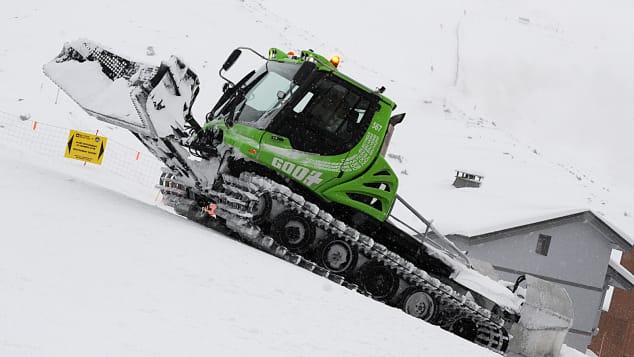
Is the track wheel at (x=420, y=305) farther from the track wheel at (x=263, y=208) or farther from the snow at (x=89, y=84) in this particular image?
the snow at (x=89, y=84)

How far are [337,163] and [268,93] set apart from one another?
1336mm

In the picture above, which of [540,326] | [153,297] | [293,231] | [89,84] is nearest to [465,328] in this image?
[540,326]

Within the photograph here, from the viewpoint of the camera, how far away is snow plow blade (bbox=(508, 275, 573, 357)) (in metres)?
9.16

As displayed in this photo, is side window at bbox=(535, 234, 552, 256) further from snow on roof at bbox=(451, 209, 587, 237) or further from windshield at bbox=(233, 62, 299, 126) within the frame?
windshield at bbox=(233, 62, 299, 126)

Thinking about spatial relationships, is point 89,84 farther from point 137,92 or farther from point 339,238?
point 339,238

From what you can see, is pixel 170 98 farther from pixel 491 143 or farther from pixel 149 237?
pixel 491 143

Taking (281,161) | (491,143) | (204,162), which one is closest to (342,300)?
(281,161)

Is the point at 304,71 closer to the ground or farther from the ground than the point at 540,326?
farther from the ground

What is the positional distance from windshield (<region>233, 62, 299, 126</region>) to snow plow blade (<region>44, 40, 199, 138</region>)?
3.03ft

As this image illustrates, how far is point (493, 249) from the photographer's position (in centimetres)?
2272

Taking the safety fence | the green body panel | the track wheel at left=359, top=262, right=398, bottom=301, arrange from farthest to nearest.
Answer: the safety fence → the track wheel at left=359, top=262, right=398, bottom=301 → the green body panel

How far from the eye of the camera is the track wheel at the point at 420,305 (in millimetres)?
8820

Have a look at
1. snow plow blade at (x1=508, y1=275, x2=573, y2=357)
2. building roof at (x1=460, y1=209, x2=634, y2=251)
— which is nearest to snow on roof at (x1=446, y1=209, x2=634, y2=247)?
building roof at (x1=460, y1=209, x2=634, y2=251)

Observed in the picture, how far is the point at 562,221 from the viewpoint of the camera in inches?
899
